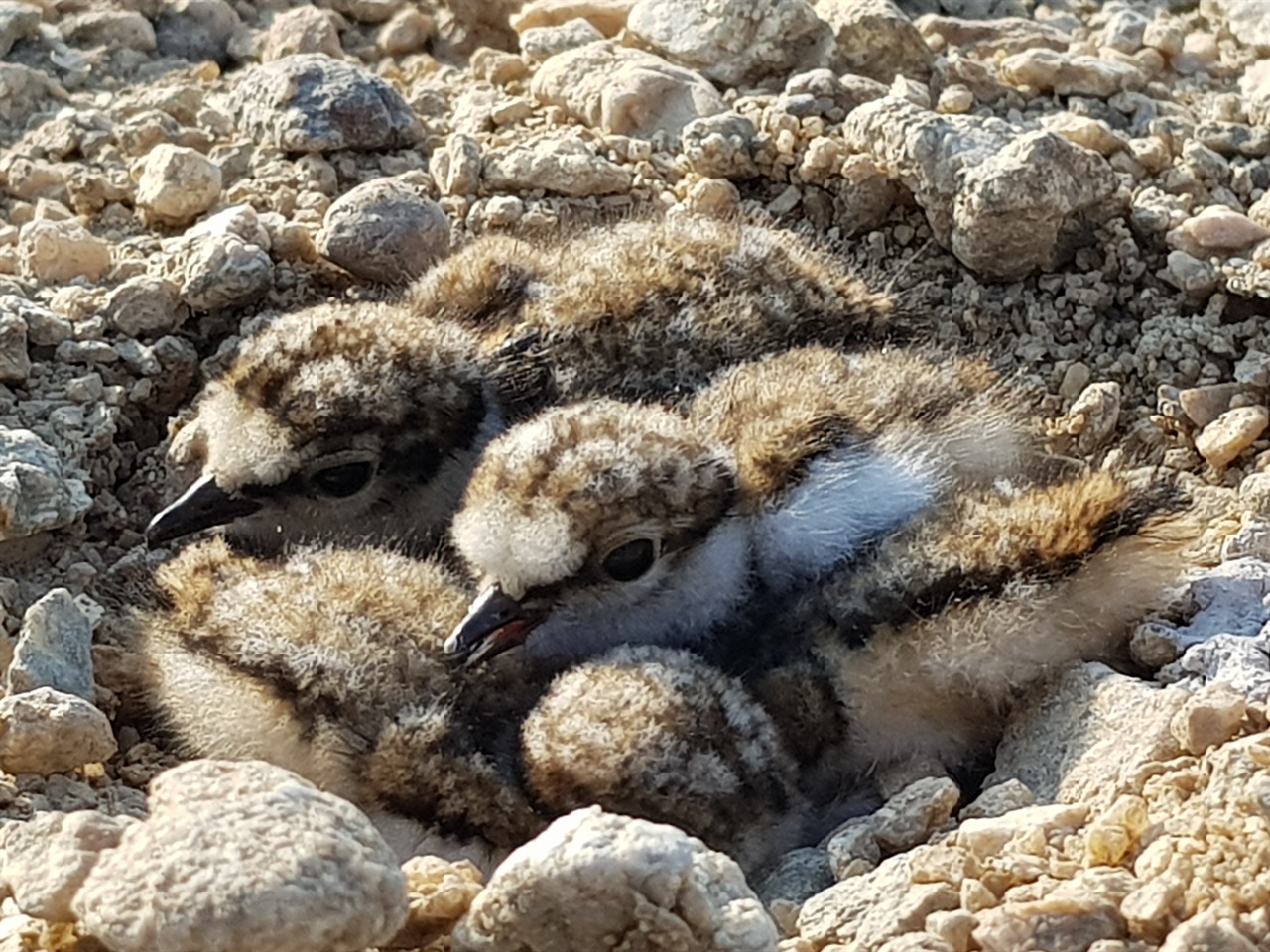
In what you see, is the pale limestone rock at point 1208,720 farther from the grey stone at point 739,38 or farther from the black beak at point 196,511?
the grey stone at point 739,38

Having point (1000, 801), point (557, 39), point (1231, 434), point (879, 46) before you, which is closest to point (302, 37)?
point (557, 39)

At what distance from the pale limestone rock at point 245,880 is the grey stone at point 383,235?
7.53ft

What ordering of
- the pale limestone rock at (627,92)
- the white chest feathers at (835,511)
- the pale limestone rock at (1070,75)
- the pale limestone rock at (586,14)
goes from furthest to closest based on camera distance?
the pale limestone rock at (586,14), the pale limestone rock at (1070,75), the pale limestone rock at (627,92), the white chest feathers at (835,511)

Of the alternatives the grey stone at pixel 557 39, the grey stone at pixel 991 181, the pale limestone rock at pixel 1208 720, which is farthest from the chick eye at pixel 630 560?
the grey stone at pixel 557 39

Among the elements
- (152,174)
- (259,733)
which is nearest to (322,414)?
(259,733)

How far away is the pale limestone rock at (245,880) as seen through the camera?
8.89 feet

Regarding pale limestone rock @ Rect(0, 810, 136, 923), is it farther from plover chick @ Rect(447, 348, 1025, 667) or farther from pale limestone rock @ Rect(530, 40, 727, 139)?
pale limestone rock @ Rect(530, 40, 727, 139)

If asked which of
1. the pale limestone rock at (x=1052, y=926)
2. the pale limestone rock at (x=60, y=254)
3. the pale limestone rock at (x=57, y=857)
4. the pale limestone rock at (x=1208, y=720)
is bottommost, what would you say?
the pale limestone rock at (x=1208, y=720)

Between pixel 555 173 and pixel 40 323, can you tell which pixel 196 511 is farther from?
pixel 555 173

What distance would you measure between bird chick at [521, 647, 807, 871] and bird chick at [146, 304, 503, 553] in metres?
0.82

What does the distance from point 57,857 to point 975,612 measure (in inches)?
67.2

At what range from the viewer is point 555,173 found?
5.20 metres

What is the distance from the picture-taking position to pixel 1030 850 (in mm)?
3172

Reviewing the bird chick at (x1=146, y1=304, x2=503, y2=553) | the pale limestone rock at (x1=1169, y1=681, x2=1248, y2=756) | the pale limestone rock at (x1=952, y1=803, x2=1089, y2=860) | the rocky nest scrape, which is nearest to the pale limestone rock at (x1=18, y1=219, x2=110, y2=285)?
the rocky nest scrape
